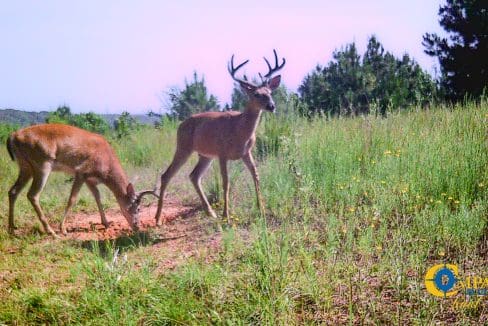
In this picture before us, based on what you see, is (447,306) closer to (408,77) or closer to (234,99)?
(234,99)

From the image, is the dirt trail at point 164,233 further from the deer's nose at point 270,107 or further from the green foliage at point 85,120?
the green foliage at point 85,120

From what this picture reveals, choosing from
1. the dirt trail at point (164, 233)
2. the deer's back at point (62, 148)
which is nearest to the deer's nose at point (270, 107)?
the dirt trail at point (164, 233)

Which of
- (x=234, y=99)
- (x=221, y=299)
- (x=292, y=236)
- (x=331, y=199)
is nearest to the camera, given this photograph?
(x=221, y=299)

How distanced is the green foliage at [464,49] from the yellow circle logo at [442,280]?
663 inches

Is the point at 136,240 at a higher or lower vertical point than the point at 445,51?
lower

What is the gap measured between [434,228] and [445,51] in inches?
693

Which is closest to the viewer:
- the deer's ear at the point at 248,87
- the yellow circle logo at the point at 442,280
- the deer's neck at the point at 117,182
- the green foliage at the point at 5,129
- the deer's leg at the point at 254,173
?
the yellow circle logo at the point at 442,280

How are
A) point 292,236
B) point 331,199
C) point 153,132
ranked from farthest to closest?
1. point 153,132
2. point 331,199
3. point 292,236

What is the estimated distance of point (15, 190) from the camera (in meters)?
7.22

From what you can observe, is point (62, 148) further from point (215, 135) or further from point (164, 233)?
point (215, 135)

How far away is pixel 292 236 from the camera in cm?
477

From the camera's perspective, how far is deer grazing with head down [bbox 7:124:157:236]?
23.3ft

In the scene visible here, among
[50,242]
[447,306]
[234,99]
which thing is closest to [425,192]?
[447,306]

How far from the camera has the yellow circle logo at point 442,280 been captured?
3.58m
